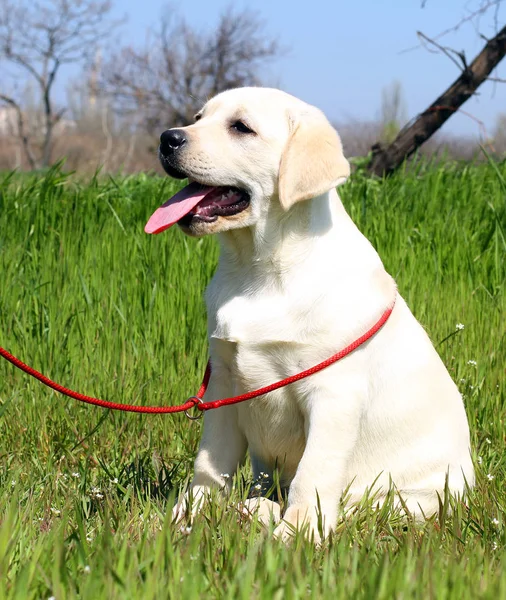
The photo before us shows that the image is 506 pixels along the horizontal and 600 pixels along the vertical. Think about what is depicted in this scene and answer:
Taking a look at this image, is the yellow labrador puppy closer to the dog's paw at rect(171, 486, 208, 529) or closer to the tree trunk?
the dog's paw at rect(171, 486, 208, 529)

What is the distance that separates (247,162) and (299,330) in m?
0.58

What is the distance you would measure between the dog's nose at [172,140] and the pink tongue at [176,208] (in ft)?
0.52

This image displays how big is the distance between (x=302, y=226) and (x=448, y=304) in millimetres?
2058

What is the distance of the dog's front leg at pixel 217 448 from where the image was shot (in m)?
2.78

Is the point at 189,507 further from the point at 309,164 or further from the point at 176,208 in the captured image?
the point at 309,164

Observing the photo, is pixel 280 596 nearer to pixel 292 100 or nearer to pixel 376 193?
pixel 292 100

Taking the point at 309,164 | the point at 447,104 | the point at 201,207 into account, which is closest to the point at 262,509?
the point at 201,207

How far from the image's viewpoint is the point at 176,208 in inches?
107

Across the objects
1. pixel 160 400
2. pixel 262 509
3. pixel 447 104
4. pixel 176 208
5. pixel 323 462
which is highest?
pixel 176 208

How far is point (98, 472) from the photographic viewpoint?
320 centimetres

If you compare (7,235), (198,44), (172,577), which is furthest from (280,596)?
(198,44)

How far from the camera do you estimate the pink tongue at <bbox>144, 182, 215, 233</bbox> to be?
266cm

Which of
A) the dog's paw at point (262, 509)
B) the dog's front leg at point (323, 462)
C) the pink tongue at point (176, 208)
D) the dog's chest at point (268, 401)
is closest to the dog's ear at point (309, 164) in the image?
the pink tongue at point (176, 208)

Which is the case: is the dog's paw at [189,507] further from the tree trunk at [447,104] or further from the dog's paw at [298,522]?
the tree trunk at [447,104]
